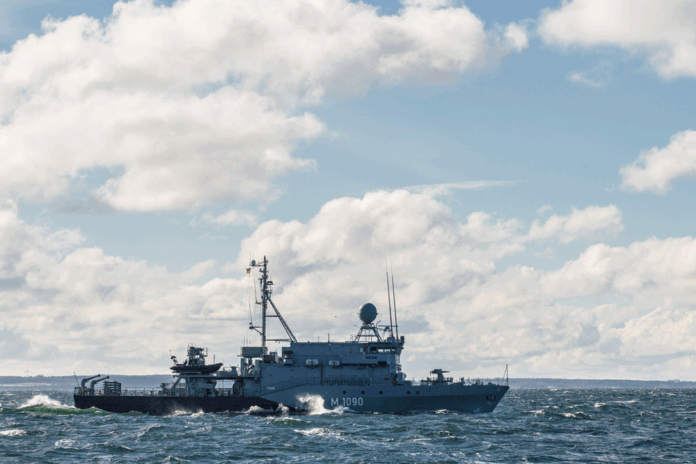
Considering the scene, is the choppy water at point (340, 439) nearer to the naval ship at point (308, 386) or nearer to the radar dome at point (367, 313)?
the naval ship at point (308, 386)

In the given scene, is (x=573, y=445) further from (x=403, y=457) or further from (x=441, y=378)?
(x=441, y=378)

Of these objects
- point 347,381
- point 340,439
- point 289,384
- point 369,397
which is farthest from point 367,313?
point 340,439

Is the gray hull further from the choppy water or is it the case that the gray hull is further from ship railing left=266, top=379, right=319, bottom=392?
the choppy water

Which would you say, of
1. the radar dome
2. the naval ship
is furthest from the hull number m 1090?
the radar dome

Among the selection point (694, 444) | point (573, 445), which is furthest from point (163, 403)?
point (694, 444)

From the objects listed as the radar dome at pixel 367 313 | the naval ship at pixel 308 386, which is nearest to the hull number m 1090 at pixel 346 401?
the naval ship at pixel 308 386

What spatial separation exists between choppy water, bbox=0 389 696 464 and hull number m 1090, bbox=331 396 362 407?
973 mm

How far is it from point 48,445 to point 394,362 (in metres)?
26.3

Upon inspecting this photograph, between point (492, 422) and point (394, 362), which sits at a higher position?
point (394, 362)

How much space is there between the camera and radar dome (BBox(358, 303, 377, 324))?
57.0 meters

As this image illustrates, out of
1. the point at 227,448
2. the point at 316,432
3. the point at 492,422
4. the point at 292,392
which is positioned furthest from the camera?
the point at 292,392

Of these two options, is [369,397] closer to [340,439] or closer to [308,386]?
[308,386]

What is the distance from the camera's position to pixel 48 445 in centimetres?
3697

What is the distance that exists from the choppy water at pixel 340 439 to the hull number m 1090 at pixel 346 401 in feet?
3.19
